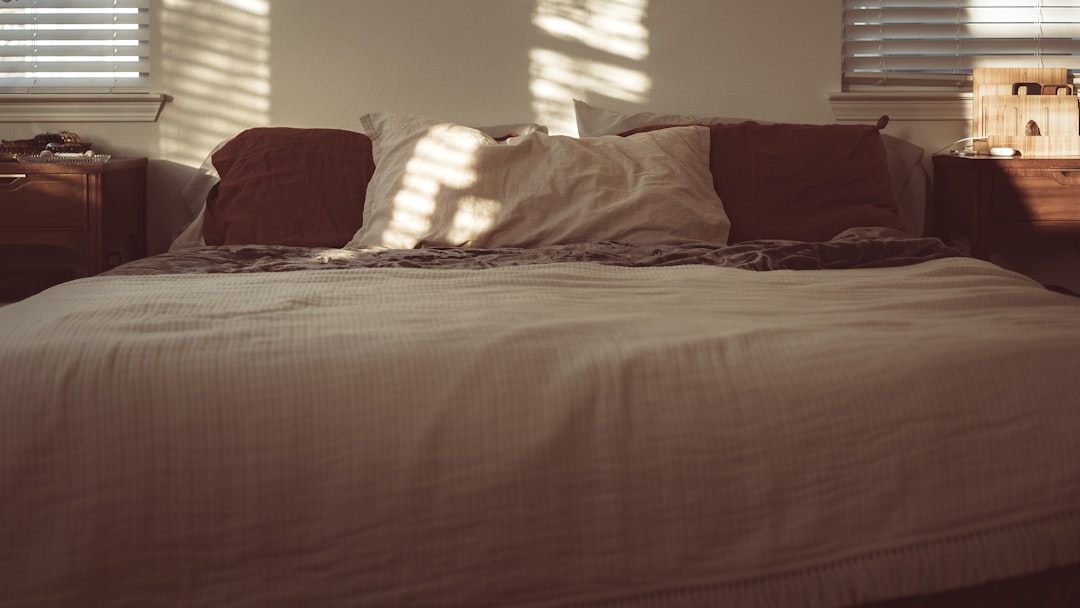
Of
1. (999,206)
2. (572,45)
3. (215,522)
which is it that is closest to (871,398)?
(215,522)

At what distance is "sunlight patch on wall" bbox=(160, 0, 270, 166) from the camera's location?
3.07 m

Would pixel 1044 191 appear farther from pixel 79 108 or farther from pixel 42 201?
pixel 79 108

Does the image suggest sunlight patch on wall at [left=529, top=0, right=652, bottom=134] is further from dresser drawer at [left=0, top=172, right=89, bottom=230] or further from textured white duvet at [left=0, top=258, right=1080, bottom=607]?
textured white duvet at [left=0, top=258, right=1080, bottom=607]

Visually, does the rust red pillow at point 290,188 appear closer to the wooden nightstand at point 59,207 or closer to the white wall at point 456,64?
the wooden nightstand at point 59,207

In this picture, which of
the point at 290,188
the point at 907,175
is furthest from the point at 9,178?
the point at 907,175

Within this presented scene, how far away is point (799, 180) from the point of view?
2.62m

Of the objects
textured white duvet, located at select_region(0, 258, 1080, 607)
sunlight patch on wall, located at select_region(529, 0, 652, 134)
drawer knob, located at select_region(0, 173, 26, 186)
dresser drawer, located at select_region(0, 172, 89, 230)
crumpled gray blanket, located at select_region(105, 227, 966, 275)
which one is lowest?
textured white duvet, located at select_region(0, 258, 1080, 607)

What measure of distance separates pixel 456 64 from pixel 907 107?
4.81 ft

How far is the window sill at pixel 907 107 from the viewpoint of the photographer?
3166 mm

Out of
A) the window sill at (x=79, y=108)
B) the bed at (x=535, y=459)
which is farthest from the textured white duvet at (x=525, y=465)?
the window sill at (x=79, y=108)

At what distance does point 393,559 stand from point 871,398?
21.5 inches

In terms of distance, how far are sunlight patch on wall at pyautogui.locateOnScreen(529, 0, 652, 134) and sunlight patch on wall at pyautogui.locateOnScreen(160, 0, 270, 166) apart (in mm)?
865

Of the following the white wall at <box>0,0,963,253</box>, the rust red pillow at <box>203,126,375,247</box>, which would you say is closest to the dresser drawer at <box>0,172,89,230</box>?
the rust red pillow at <box>203,126,375,247</box>

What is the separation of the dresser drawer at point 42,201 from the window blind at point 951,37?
2383 mm
